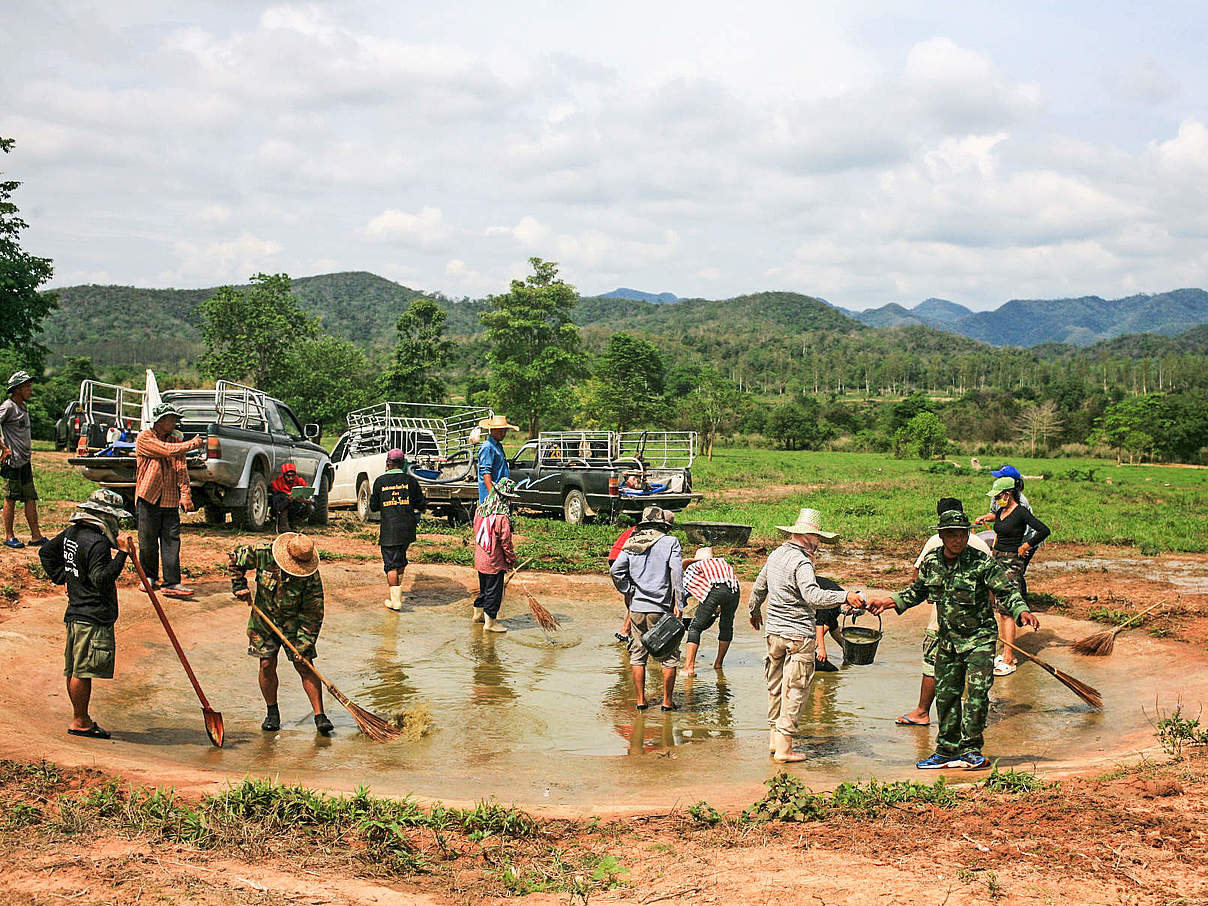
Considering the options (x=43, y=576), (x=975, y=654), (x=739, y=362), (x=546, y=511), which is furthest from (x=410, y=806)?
(x=739, y=362)

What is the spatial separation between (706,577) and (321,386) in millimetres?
53926

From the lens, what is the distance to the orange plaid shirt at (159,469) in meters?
10.1

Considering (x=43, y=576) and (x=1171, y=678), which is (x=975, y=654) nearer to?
(x=1171, y=678)

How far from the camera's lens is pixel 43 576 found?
10.1 m

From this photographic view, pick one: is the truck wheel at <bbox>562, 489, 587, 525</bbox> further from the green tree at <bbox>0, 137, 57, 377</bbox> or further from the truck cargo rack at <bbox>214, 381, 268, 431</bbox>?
the green tree at <bbox>0, 137, 57, 377</bbox>

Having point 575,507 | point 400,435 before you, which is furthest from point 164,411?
point 575,507

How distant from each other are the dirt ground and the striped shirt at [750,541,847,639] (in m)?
1.76

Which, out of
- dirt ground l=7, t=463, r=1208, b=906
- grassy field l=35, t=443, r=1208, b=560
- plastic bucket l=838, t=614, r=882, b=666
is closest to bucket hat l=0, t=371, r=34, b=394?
dirt ground l=7, t=463, r=1208, b=906

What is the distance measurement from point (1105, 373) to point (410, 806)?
155 m

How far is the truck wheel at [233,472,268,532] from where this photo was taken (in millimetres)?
14867

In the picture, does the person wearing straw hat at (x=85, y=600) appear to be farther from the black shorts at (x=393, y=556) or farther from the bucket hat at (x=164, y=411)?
the black shorts at (x=393, y=556)

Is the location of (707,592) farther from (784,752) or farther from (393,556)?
(393,556)

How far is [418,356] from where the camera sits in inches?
2229

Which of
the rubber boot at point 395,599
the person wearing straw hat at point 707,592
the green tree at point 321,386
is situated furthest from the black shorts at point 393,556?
the green tree at point 321,386
